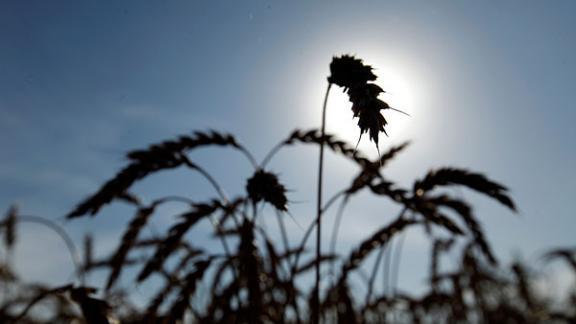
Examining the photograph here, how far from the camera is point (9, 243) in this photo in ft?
17.6

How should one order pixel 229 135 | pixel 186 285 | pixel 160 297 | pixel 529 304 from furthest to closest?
pixel 529 304
pixel 229 135
pixel 160 297
pixel 186 285

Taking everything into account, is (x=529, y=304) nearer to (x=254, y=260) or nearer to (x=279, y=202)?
(x=254, y=260)

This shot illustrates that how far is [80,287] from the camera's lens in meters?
1.74

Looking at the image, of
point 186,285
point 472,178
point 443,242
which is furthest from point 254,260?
point 443,242

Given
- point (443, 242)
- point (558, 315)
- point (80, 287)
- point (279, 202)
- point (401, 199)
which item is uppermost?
point (443, 242)

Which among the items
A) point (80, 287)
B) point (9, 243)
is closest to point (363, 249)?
point (80, 287)

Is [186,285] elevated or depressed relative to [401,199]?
depressed

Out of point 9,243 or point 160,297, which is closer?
point 160,297

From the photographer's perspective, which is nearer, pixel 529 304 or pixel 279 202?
pixel 279 202

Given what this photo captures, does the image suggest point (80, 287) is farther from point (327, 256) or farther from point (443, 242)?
point (443, 242)

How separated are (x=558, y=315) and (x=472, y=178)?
15.0 feet

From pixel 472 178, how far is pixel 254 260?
4.09 feet

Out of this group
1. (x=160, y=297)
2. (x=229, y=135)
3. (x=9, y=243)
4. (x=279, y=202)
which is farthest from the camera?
(x=9, y=243)

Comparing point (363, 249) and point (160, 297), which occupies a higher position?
point (363, 249)
